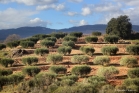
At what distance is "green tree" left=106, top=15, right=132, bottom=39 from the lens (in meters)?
47.6

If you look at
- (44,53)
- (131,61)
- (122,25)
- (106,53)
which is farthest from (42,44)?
(122,25)

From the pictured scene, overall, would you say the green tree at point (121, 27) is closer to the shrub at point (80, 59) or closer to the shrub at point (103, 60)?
the shrub at point (80, 59)

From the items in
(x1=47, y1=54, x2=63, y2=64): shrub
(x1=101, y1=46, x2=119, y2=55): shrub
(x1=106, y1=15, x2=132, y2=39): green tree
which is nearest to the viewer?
(x1=47, y1=54, x2=63, y2=64): shrub

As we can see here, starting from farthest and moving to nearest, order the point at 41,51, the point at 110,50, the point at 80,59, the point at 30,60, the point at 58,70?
the point at 41,51 < the point at 110,50 < the point at 30,60 < the point at 80,59 < the point at 58,70

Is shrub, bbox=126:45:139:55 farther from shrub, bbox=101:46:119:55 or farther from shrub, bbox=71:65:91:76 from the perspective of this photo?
shrub, bbox=71:65:91:76

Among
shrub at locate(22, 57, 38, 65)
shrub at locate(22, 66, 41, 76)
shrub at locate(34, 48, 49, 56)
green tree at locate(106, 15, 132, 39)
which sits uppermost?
green tree at locate(106, 15, 132, 39)

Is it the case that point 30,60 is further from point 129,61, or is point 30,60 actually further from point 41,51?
point 129,61

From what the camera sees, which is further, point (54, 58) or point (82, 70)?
point (54, 58)

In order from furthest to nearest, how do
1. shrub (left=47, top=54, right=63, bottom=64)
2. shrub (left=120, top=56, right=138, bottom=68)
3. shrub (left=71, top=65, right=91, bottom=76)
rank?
shrub (left=47, top=54, right=63, bottom=64) → shrub (left=120, top=56, right=138, bottom=68) → shrub (left=71, top=65, right=91, bottom=76)

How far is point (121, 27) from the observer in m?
47.8

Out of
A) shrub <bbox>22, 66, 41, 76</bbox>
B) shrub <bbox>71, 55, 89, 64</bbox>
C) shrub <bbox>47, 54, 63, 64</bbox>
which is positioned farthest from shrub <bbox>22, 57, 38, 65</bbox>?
shrub <bbox>71, 55, 89, 64</bbox>

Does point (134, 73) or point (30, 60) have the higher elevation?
point (30, 60)

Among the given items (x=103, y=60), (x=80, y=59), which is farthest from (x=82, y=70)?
(x=80, y=59)

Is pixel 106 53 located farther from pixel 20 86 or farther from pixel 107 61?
pixel 20 86
